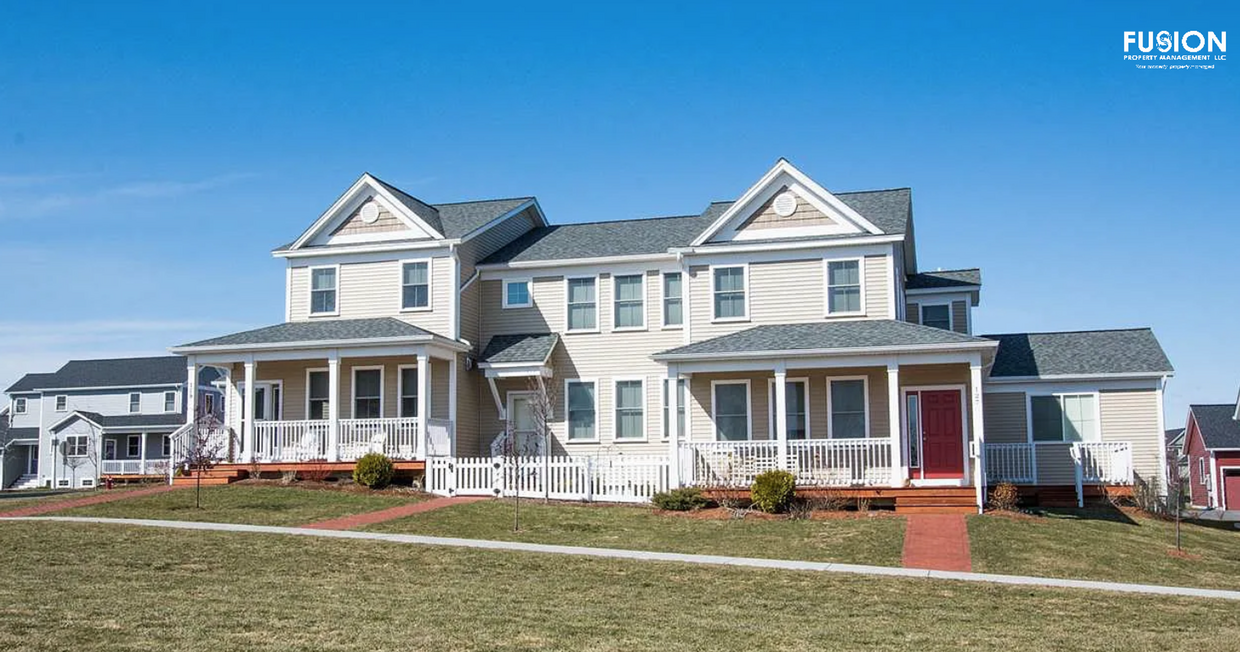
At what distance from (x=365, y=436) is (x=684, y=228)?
10270 millimetres

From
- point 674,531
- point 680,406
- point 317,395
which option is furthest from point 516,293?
point 674,531

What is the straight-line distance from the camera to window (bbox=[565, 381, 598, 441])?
3031 centimetres

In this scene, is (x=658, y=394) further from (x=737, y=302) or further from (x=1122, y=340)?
(x=1122, y=340)

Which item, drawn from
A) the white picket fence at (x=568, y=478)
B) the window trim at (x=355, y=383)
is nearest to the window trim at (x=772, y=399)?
the white picket fence at (x=568, y=478)

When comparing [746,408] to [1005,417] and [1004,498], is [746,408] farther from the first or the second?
[1005,417]

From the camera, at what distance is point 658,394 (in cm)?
2988

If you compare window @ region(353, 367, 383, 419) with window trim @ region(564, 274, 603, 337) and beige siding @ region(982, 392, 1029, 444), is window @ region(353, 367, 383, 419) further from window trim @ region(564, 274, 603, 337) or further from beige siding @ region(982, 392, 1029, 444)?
beige siding @ region(982, 392, 1029, 444)

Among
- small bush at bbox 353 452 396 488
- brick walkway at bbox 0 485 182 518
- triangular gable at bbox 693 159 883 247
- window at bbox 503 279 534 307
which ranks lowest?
brick walkway at bbox 0 485 182 518

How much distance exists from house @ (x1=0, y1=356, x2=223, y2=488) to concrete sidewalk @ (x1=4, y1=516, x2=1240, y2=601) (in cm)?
3814

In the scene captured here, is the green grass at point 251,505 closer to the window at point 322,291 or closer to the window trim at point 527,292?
the window at point 322,291

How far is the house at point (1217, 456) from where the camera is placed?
4925 centimetres

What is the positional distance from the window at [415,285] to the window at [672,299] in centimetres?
627

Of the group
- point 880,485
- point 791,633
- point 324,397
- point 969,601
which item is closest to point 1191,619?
point 969,601

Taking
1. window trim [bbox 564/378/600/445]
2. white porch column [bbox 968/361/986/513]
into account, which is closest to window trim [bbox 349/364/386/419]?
window trim [bbox 564/378/600/445]
